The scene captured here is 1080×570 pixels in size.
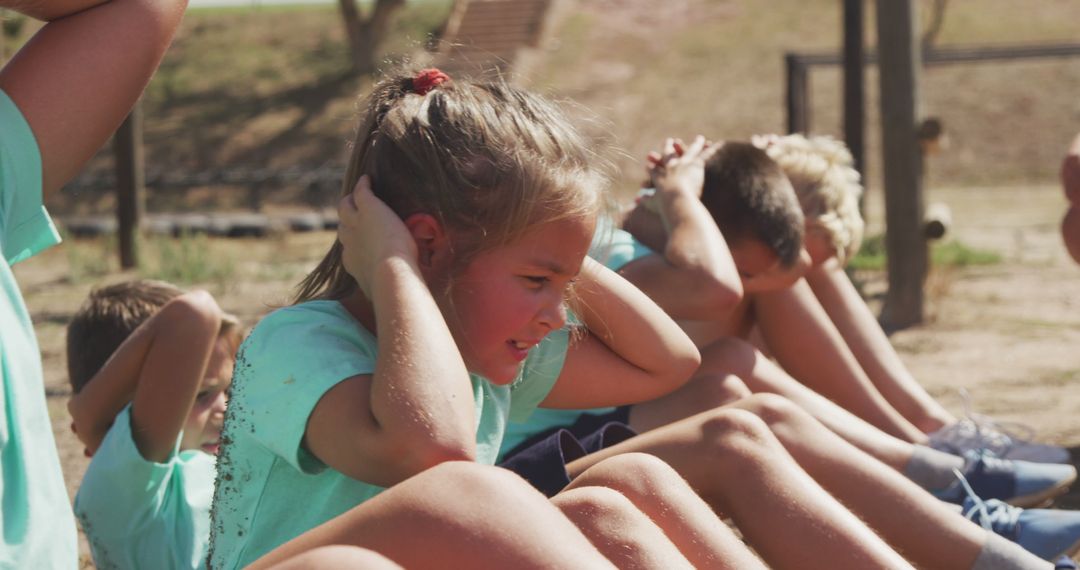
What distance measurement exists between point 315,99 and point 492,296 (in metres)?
23.2

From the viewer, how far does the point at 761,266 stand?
3508 millimetres

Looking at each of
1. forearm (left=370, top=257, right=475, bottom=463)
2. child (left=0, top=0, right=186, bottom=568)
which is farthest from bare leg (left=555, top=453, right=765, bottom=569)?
child (left=0, top=0, right=186, bottom=568)

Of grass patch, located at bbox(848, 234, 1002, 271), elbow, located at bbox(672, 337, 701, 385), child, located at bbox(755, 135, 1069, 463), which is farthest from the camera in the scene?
grass patch, located at bbox(848, 234, 1002, 271)

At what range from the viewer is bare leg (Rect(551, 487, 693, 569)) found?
6.53 feet

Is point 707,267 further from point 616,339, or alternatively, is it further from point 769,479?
point 769,479

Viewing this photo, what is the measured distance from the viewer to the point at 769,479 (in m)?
2.42

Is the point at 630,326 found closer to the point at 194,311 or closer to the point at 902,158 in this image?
the point at 194,311

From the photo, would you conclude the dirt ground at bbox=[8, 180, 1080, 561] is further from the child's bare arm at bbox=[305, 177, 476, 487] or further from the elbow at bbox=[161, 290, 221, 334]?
the child's bare arm at bbox=[305, 177, 476, 487]

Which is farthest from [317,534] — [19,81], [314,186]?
[314,186]

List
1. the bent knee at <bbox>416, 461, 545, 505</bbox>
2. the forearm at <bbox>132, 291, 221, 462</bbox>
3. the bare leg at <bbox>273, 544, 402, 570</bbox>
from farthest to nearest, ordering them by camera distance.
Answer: the forearm at <bbox>132, 291, 221, 462</bbox>
the bent knee at <bbox>416, 461, 545, 505</bbox>
the bare leg at <bbox>273, 544, 402, 570</bbox>

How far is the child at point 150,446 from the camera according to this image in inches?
109

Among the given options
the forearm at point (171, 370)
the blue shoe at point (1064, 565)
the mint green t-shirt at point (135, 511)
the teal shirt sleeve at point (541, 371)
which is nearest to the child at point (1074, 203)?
the blue shoe at point (1064, 565)

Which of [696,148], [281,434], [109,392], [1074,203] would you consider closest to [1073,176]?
[1074,203]

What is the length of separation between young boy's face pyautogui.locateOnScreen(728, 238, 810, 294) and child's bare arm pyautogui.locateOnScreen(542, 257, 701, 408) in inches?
32.2
